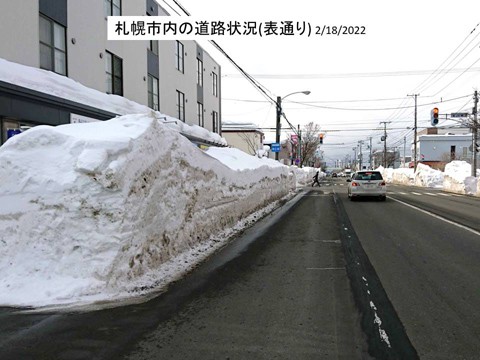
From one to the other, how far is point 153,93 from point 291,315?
18.6 metres

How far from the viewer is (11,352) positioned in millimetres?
3666

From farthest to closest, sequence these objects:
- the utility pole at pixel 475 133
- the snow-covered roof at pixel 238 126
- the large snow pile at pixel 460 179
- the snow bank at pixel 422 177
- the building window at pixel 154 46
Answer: the snow-covered roof at pixel 238 126 → the snow bank at pixel 422 177 → the utility pole at pixel 475 133 → the large snow pile at pixel 460 179 → the building window at pixel 154 46

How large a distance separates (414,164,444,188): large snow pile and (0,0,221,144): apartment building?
92.1ft

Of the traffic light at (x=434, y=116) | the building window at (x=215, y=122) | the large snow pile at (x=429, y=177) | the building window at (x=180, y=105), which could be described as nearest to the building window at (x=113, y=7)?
the building window at (x=180, y=105)

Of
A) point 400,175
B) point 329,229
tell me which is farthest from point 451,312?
point 400,175

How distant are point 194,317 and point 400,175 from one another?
179 ft

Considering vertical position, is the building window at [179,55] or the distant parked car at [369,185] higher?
the building window at [179,55]

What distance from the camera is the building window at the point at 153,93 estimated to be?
20.9 metres

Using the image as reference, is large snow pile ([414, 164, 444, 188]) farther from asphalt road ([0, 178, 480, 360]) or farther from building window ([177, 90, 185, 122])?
asphalt road ([0, 178, 480, 360])

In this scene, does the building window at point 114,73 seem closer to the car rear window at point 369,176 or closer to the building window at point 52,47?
the building window at point 52,47

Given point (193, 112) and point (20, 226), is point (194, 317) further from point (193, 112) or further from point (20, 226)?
point (193, 112)

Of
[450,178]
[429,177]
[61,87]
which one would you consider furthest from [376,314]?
[429,177]

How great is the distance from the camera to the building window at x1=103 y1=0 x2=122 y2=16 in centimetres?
1639

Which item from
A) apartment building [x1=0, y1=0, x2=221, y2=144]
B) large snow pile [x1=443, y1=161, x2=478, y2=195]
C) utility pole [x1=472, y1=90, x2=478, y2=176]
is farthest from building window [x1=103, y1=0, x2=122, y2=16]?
large snow pile [x1=443, y1=161, x2=478, y2=195]
